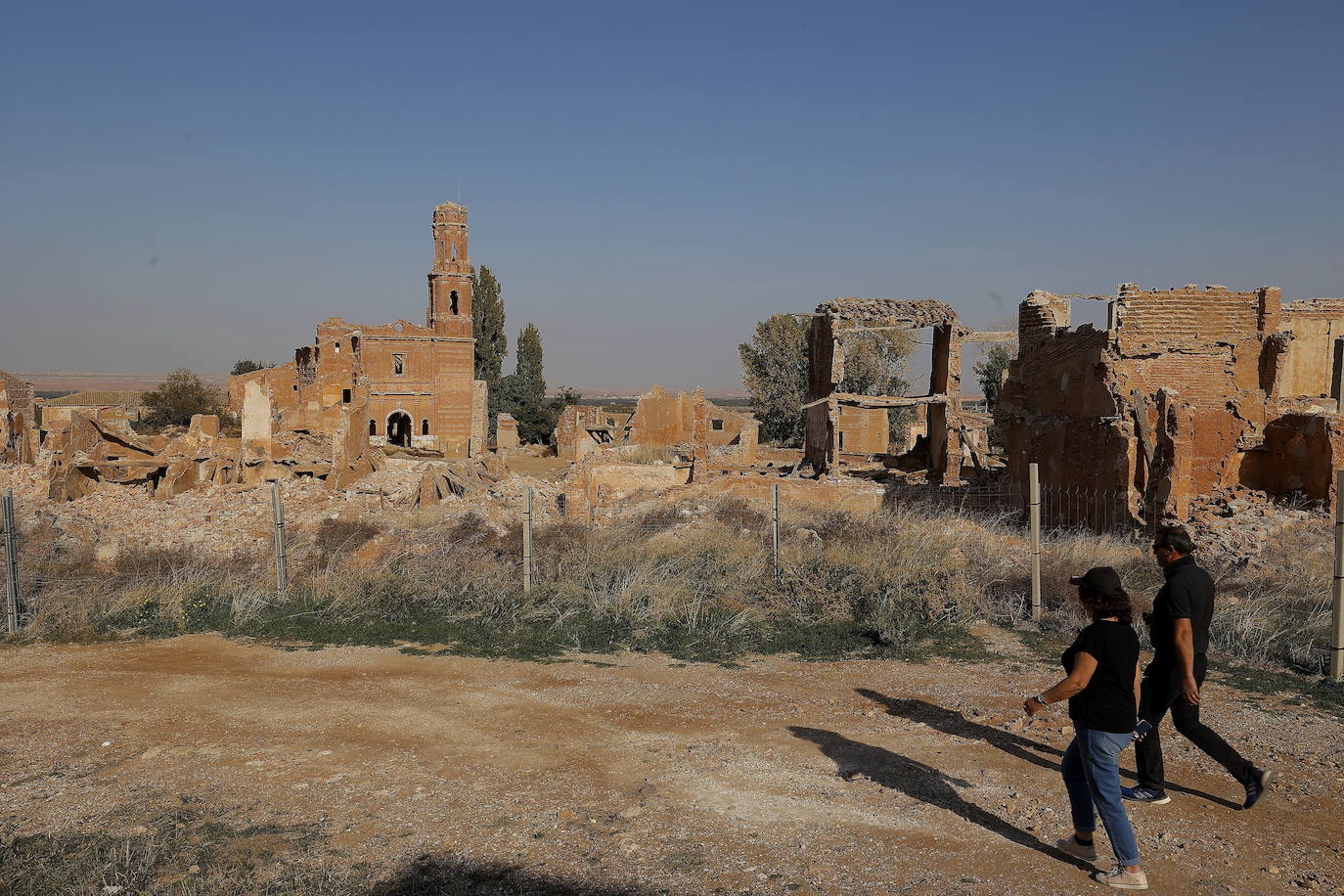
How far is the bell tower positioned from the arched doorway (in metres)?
4.73

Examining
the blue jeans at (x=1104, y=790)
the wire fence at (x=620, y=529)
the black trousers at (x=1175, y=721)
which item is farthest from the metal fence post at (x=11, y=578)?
the black trousers at (x=1175, y=721)

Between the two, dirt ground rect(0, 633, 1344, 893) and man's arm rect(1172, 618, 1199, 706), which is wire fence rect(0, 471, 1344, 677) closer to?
dirt ground rect(0, 633, 1344, 893)

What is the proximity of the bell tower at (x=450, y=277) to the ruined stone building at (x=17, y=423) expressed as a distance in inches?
737

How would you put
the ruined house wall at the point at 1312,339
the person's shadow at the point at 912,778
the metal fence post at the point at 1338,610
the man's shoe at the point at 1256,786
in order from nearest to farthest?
the person's shadow at the point at 912,778, the man's shoe at the point at 1256,786, the metal fence post at the point at 1338,610, the ruined house wall at the point at 1312,339

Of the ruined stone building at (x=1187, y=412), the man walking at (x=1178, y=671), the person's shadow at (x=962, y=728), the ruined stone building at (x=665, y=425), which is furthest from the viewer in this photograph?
the ruined stone building at (x=665, y=425)

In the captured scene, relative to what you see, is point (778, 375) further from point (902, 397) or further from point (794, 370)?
point (902, 397)

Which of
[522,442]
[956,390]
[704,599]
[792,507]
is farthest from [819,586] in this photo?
[522,442]

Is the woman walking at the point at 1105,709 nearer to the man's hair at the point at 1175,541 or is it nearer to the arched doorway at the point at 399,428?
the man's hair at the point at 1175,541

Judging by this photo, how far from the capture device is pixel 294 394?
152 feet

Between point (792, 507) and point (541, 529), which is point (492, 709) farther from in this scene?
point (792, 507)

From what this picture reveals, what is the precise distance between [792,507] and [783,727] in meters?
11.1

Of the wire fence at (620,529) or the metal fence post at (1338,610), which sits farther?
the wire fence at (620,529)

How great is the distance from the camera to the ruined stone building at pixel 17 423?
Result: 2488cm

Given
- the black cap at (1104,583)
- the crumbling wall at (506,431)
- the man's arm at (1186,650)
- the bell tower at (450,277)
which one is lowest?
the crumbling wall at (506,431)
